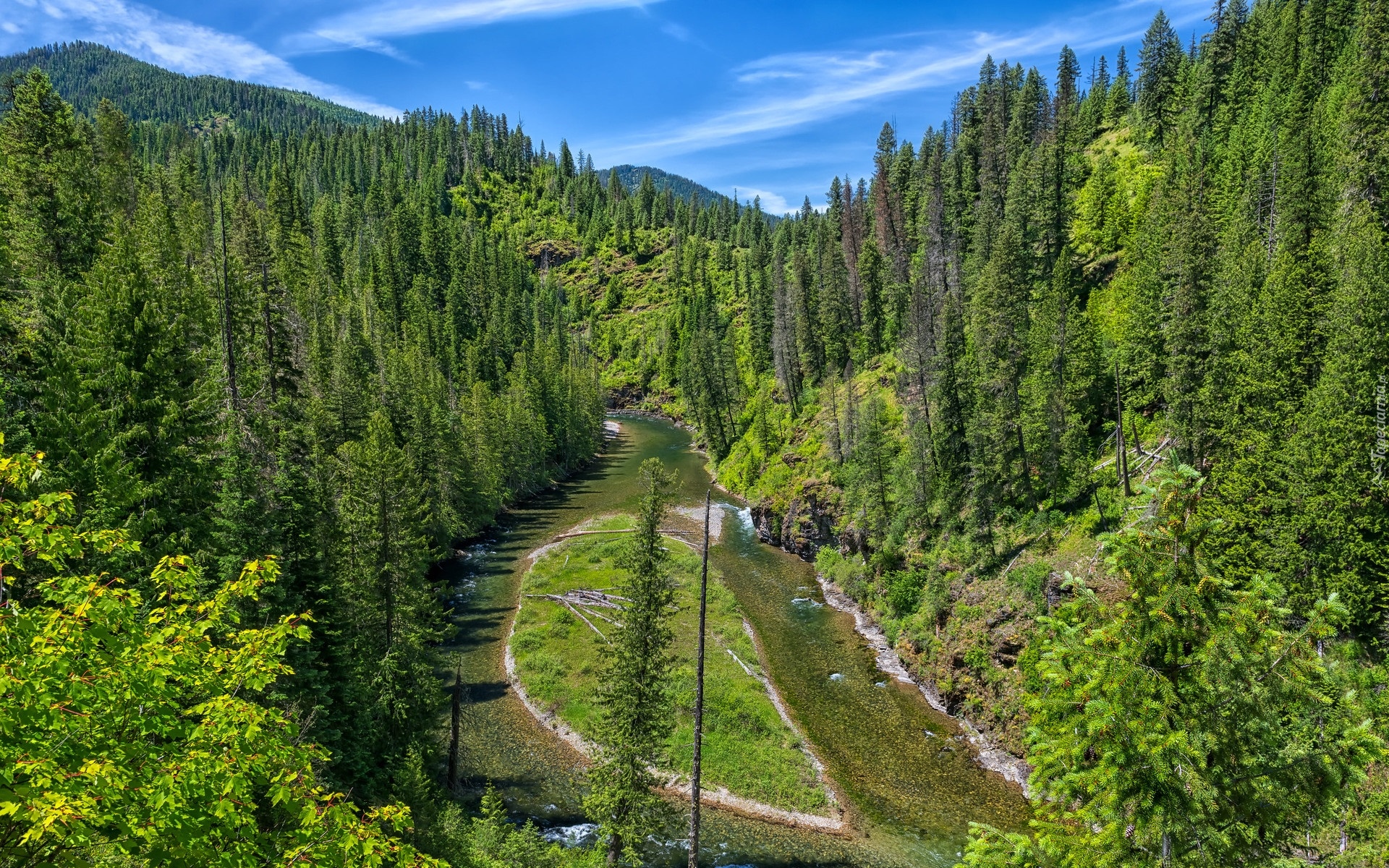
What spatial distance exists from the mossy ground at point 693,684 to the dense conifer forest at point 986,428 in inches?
289

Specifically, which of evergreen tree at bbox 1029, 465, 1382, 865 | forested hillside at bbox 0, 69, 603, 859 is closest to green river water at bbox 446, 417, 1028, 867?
forested hillside at bbox 0, 69, 603, 859

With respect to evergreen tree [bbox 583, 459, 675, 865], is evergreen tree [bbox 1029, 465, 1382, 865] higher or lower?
higher

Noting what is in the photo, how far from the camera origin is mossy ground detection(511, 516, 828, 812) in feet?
102

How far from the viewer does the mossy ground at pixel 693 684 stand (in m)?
31.2

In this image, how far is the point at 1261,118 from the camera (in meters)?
55.6

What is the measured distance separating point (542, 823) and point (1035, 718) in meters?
25.2

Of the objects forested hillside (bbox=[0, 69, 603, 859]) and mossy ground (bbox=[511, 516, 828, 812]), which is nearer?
forested hillside (bbox=[0, 69, 603, 859])

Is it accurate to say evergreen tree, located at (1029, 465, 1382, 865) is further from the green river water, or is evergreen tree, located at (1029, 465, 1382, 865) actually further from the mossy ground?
the green river water

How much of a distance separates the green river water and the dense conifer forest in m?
3.28

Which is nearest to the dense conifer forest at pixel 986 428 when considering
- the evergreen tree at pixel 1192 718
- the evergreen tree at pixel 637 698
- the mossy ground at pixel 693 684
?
→ the evergreen tree at pixel 1192 718

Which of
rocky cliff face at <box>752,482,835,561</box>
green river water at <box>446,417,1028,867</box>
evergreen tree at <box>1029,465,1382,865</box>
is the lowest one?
green river water at <box>446,417,1028,867</box>

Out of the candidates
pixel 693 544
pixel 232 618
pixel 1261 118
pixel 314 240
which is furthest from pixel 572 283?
pixel 232 618

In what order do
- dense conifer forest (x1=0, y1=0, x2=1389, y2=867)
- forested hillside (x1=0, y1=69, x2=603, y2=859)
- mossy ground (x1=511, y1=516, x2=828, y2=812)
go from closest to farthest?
1. dense conifer forest (x1=0, y1=0, x2=1389, y2=867)
2. forested hillside (x1=0, y1=69, x2=603, y2=859)
3. mossy ground (x1=511, y1=516, x2=828, y2=812)

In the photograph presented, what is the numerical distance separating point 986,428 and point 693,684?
82.0ft
